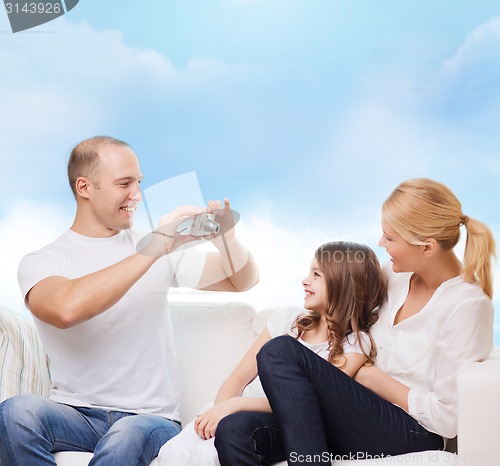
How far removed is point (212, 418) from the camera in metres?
1.69

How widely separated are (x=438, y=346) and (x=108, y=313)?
828mm

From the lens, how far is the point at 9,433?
1695 mm

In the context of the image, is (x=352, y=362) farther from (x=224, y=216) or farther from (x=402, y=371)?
(x=224, y=216)

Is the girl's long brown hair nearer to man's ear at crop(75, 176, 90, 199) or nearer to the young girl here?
the young girl

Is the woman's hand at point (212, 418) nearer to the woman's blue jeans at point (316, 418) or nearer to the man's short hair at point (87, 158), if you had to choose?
the woman's blue jeans at point (316, 418)

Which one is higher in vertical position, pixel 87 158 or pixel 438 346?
pixel 87 158

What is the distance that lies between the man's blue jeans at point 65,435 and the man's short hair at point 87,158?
601 millimetres

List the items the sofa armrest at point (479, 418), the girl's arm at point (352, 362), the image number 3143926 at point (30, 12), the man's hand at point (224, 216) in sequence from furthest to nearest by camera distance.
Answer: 1. the image number 3143926 at point (30, 12)
2. the man's hand at point (224, 216)
3. the girl's arm at point (352, 362)
4. the sofa armrest at point (479, 418)

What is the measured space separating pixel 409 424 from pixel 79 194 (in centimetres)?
104

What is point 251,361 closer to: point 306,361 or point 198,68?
point 306,361

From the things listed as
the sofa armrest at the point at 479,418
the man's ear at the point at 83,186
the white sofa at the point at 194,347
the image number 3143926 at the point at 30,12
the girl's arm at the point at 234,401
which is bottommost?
the sofa armrest at the point at 479,418

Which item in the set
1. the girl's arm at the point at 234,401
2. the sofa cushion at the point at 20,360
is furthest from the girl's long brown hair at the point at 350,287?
the sofa cushion at the point at 20,360

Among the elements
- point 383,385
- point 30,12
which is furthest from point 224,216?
point 30,12

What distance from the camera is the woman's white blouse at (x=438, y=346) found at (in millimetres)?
1611
